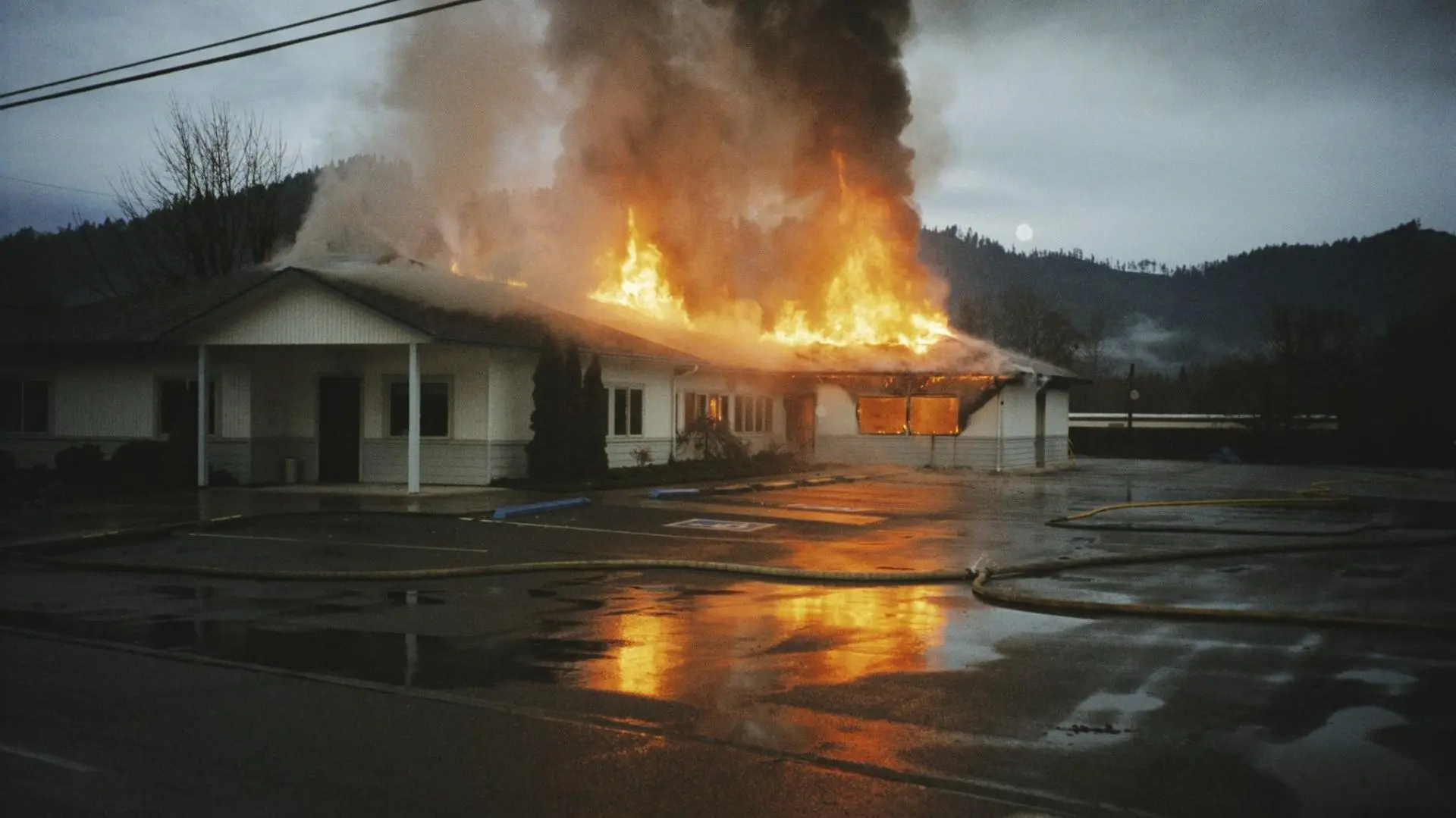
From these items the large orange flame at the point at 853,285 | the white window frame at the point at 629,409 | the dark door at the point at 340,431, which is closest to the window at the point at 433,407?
the dark door at the point at 340,431

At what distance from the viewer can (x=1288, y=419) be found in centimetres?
5934

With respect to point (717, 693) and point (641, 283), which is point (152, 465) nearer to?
point (641, 283)

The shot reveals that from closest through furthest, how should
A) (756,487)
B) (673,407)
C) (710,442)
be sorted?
(756,487) → (673,407) → (710,442)

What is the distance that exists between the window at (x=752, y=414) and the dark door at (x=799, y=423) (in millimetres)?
825

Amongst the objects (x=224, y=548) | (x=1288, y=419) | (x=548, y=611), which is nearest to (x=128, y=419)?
(x=224, y=548)

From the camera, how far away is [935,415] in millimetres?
37188

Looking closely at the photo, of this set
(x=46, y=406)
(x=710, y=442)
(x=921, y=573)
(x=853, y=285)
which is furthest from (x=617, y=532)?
(x=853, y=285)

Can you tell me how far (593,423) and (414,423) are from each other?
4648mm

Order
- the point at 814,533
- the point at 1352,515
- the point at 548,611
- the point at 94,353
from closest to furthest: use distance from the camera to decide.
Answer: the point at 548,611 < the point at 814,533 < the point at 1352,515 < the point at 94,353

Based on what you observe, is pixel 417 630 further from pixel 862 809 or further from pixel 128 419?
pixel 128 419

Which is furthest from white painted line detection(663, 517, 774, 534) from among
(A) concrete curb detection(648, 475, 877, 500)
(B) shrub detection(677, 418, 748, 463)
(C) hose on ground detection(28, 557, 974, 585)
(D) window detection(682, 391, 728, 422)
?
(D) window detection(682, 391, 728, 422)

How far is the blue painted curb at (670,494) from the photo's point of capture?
73.0 feet

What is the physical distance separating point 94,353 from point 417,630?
65.3 ft

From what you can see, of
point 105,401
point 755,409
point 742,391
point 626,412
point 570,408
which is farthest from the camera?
point 755,409
